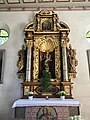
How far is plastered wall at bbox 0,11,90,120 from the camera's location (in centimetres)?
755

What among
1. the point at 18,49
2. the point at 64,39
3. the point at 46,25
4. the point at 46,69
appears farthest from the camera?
the point at 46,25

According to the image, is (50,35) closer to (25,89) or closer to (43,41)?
(43,41)

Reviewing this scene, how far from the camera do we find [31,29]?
8242mm

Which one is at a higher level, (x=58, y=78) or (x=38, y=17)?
(x=38, y=17)

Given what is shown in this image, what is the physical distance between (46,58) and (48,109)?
2269 mm

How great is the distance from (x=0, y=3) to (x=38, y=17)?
1800 millimetres

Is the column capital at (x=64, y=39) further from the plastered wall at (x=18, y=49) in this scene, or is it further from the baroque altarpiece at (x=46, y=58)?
the plastered wall at (x=18, y=49)

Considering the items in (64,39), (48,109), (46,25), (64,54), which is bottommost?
(48,109)

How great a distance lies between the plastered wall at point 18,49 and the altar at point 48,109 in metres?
1.27

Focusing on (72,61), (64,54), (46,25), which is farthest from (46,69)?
(46,25)

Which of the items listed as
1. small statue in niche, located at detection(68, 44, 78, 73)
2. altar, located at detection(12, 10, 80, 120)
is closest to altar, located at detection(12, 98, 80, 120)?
altar, located at detection(12, 10, 80, 120)

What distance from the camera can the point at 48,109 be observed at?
245 inches

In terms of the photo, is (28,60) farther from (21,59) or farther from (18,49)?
(18,49)

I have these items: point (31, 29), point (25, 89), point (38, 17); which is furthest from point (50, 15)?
point (25, 89)
